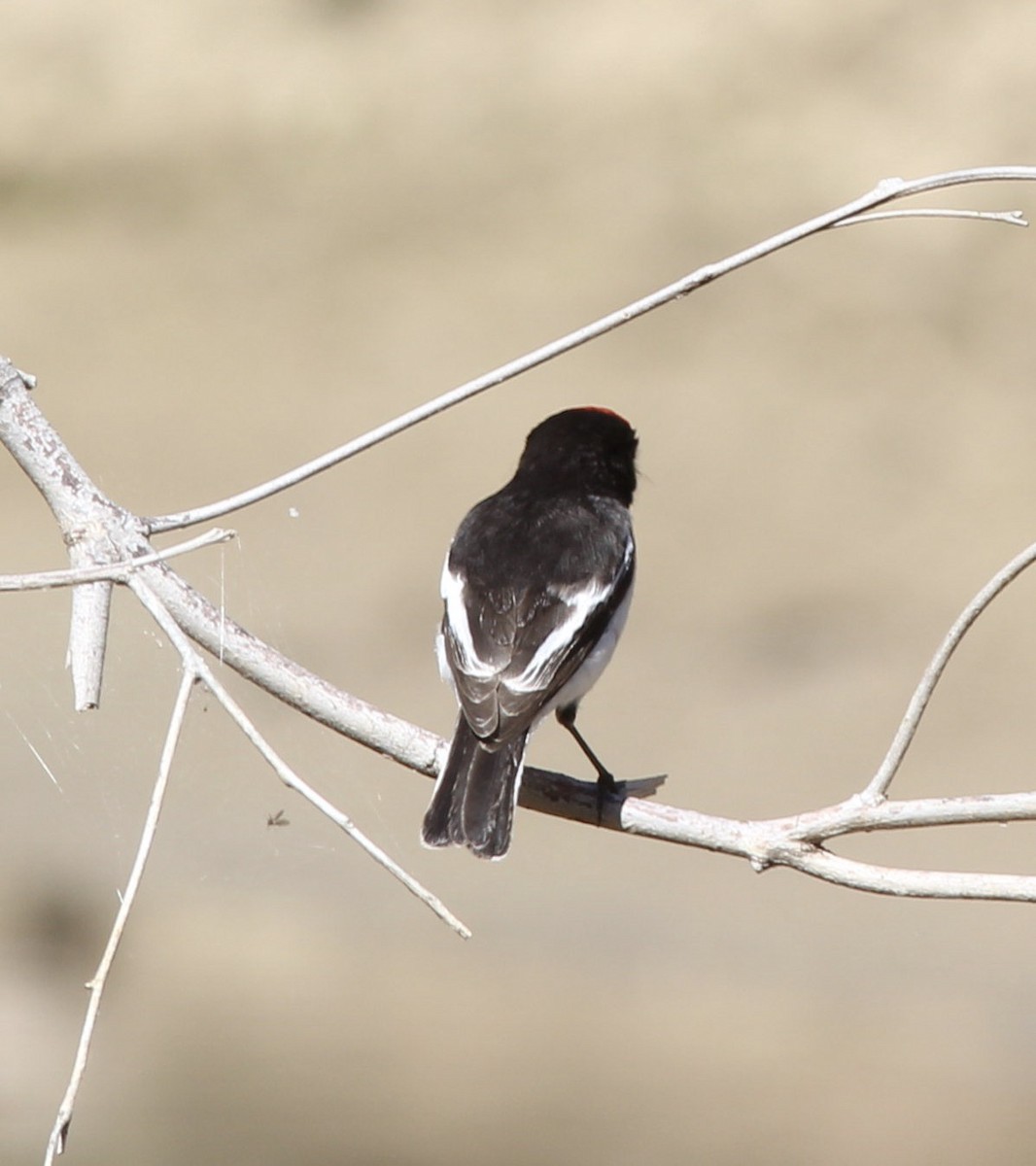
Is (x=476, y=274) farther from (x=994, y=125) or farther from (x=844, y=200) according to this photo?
(x=994, y=125)

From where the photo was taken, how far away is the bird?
2797 mm

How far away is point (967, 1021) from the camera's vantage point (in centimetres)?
752

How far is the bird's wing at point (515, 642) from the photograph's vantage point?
9.47 ft

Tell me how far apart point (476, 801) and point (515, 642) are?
334 millimetres

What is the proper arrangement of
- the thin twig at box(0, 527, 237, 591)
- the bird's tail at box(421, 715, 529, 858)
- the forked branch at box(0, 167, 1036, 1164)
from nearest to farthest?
the thin twig at box(0, 527, 237, 591), the forked branch at box(0, 167, 1036, 1164), the bird's tail at box(421, 715, 529, 858)

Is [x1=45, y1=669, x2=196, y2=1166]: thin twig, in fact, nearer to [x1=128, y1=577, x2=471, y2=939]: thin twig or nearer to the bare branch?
[x1=128, y1=577, x2=471, y2=939]: thin twig

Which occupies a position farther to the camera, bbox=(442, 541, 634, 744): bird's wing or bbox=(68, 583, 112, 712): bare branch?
bbox=(442, 541, 634, 744): bird's wing

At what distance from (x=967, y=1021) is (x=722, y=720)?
82.9 inches

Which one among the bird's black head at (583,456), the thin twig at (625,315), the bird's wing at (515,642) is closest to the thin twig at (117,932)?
the thin twig at (625,315)

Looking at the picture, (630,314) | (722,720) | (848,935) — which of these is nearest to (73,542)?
(630,314)

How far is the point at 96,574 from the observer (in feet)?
6.03

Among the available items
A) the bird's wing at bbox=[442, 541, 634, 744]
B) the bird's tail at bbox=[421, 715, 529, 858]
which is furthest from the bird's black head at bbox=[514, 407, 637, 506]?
the bird's tail at bbox=[421, 715, 529, 858]

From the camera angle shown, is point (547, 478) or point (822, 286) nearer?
point (547, 478)

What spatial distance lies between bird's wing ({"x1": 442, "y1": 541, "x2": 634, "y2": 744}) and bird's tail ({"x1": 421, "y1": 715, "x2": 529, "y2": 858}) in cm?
4
